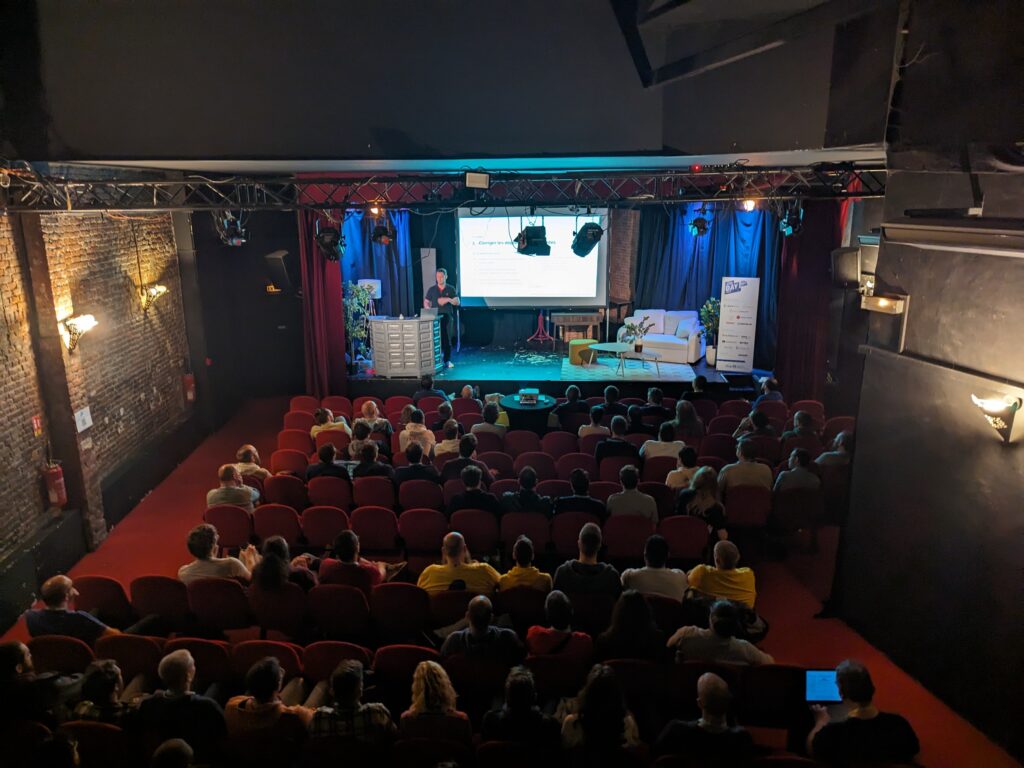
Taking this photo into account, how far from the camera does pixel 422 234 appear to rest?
14680mm

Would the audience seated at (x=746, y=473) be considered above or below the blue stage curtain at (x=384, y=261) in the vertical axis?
below

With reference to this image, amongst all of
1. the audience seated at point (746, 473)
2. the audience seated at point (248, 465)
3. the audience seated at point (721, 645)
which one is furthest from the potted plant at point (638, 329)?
the audience seated at point (721, 645)

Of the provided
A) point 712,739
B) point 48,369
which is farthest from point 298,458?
point 712,739

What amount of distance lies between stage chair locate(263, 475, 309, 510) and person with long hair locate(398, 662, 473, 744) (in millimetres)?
3838

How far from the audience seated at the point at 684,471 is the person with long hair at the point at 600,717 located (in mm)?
3719

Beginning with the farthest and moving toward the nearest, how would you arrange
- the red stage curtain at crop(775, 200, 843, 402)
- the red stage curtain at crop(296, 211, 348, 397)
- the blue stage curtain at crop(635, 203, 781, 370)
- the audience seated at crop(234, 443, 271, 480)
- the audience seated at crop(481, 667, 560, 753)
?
the blue stage curtain at crop(635, 203, 781, 370), the red stage curtain at crop(296, 211, 348, 397), the red stage curtain at crop(775, 200, 843, 402), the audience seated at crop(234, 443, 271, 480), the audience seated at crop(481, 667, 560, 753)

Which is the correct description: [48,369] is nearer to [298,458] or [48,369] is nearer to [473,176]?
[298,458]

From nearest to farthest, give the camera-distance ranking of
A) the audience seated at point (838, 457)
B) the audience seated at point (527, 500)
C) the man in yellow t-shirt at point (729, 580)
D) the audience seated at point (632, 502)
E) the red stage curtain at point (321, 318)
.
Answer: the man in yellow t-shirt at point (729, 580) < the audience seated at point (632, 502) < the audience seated at point (527, 500) < the audience seated at point (838, 457) < the red stage curtain at point (321, 318)

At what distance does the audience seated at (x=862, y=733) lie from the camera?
374 cm

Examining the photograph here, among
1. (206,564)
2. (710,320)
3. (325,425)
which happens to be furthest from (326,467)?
(710,320)

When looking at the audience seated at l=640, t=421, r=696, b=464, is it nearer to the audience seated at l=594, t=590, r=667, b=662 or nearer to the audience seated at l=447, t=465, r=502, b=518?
the audience seated at l=447, t=465, r=502, b=518

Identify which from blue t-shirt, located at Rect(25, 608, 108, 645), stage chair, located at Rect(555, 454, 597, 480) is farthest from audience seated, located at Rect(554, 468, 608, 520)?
blue t-shirt, located at Rect(25, 608, 108, 645)

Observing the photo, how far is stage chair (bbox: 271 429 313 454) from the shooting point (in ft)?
29.7

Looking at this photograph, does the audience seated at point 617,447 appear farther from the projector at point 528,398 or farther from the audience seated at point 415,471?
the projector at point 528,398
